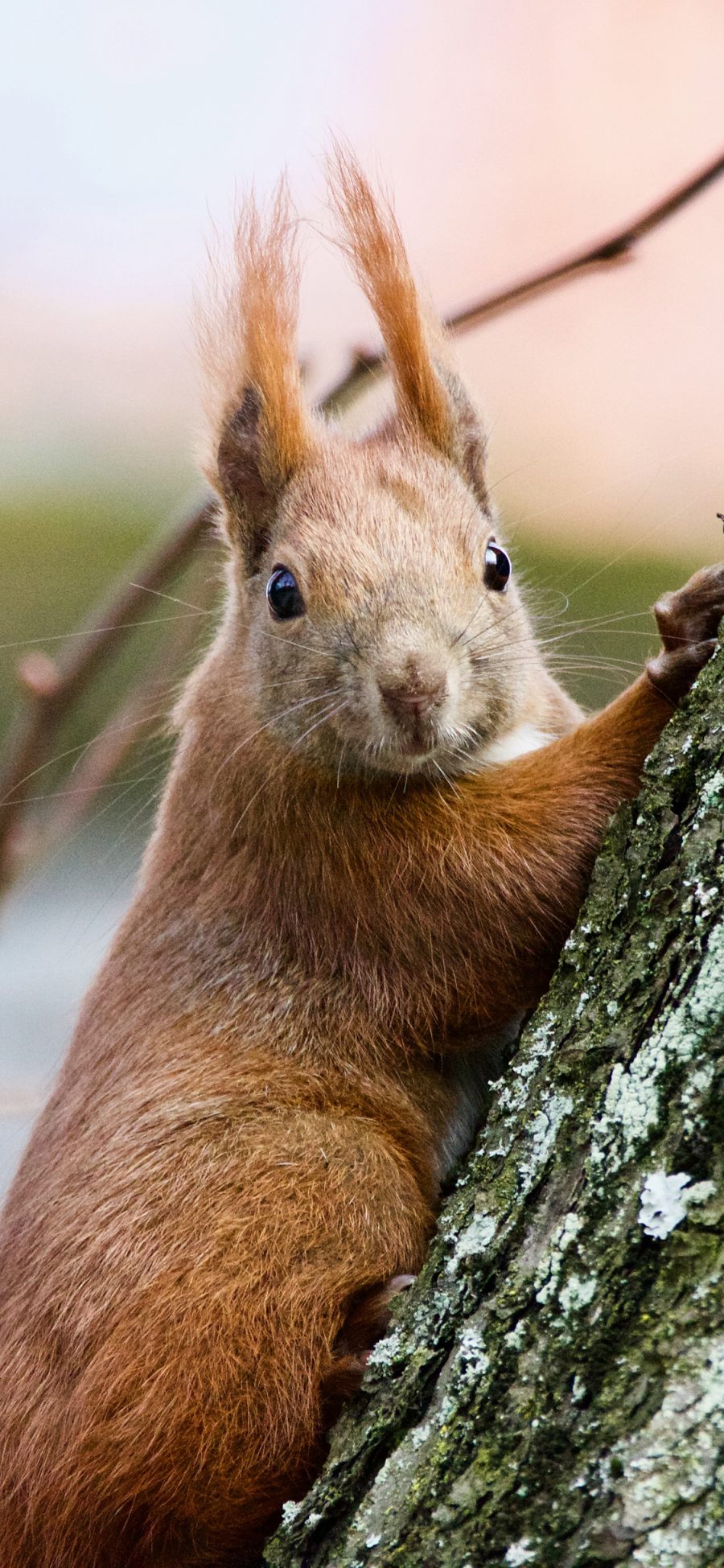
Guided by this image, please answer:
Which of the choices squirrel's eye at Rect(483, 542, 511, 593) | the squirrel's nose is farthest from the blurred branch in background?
the squirrel's nose

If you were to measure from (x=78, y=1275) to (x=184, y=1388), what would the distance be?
1.01 feet

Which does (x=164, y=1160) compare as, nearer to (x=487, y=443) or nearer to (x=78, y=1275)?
(x=78, y=1275)

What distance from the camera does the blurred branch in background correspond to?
8.23 ft

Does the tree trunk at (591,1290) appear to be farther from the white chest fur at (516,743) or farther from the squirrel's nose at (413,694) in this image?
the white chest fur at (516,743)

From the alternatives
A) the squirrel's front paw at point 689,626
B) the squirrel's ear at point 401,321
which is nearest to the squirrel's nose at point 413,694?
the squirrel's front paw at point 689,626

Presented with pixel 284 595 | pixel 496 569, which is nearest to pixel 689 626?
pixel 496 569

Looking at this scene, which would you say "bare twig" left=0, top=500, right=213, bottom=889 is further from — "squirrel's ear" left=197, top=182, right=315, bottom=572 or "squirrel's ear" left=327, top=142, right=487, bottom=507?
"squirrel's ear" left=327, top=142, right=487, bottom=507

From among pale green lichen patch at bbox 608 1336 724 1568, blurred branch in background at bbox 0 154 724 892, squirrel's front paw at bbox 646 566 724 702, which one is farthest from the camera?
blurred branch in background at bbox 0 154 724 892

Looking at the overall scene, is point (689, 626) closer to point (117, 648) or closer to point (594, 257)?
point (594, 257)

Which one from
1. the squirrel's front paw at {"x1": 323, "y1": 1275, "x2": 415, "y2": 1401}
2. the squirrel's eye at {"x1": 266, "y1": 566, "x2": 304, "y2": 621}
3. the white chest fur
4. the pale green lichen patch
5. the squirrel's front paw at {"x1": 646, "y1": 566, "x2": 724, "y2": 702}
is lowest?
the squirrel's front paw at {"x1": 323, "y1": 1275, "x2": 415, "y2": 1401}

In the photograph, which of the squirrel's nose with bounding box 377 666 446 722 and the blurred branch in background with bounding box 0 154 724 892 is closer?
the squirrel's nose with bounding box 377 666 446 722

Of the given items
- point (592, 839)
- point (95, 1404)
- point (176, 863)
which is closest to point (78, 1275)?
point (95, 1404)

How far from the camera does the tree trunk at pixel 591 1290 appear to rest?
1381mm

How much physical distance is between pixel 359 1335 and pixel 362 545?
140 centimetres
